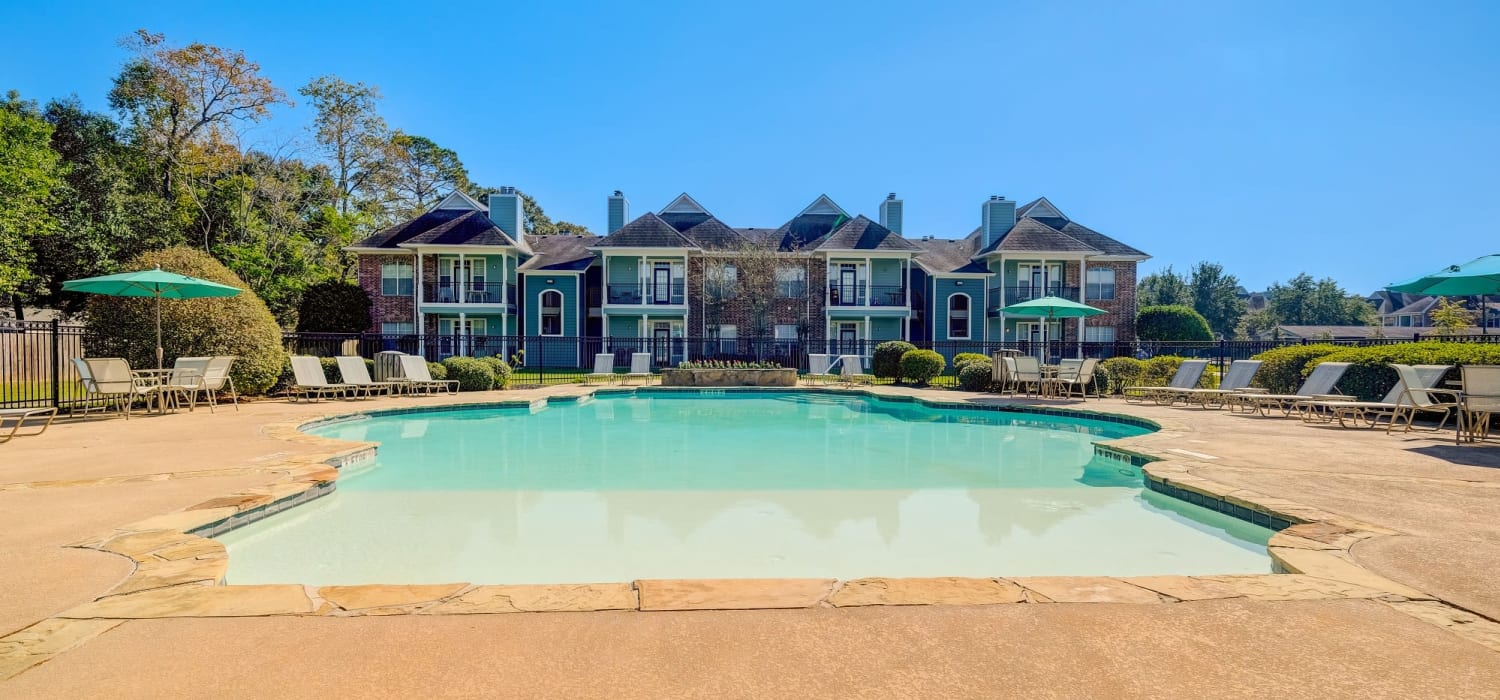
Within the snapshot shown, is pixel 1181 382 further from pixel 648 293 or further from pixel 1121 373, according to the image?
pixel 648 293

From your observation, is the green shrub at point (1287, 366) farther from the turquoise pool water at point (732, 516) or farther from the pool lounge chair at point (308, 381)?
the pool lounge chair at point (308, 381)

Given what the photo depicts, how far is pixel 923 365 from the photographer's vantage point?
1795cm

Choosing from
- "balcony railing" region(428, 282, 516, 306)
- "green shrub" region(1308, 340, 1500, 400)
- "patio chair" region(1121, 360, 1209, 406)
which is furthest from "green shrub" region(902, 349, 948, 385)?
"balcony railing" region(428, 282, 516, 306)

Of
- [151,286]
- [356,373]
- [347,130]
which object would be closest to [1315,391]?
[356,373]

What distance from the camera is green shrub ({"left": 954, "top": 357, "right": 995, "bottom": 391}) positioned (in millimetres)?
16109

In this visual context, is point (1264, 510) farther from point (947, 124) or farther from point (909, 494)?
point (947, 124)

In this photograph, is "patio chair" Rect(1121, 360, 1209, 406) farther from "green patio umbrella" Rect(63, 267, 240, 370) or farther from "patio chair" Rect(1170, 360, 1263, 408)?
"green patio umbrella" Rect(63, 267, 240, 370)

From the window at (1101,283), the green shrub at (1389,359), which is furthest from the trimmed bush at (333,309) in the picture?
the window at (1101,283)

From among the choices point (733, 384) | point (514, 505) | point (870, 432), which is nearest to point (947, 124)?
point (733, 384)

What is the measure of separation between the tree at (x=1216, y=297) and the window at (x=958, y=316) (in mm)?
37127

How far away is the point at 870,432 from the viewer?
10.4 meters

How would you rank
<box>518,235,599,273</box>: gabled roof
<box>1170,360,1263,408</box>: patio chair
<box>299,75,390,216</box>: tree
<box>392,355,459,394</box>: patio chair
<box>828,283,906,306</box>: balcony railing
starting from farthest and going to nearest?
<box>299,75,390,216</box>: tree, <box>518,235,599,273</box>: gabled roof, <box>828,283,906,306</box>: balcony railing, <box>392,355,459,394</box>: patio chair, <box>1170,360,1263,408</box>: patio chair

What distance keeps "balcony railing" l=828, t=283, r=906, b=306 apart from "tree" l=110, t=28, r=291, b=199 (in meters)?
22.1

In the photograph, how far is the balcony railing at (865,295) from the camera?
96.1 ft
